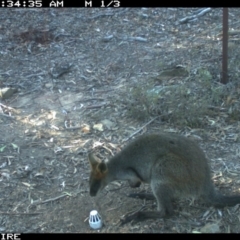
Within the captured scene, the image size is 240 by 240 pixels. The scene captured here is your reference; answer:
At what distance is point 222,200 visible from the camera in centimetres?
476

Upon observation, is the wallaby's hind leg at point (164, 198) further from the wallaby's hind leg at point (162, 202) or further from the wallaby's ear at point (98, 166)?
the wallaby's ear at point (98, 166)

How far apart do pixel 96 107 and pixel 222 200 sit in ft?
8.41

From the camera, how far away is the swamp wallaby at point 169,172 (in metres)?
4.69

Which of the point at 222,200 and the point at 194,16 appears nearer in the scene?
the point at 222,200

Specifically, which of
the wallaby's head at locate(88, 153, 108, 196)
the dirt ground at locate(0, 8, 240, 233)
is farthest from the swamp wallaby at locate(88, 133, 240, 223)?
the dirt ground at locate(0, 8, 240, 233)

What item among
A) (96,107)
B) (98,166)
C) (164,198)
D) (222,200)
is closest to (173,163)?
(164,198)

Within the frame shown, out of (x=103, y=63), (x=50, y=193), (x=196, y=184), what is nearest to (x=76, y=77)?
(x=103, y=63)

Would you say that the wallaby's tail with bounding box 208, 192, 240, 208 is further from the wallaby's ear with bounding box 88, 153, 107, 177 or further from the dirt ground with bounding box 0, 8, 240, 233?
the wallaby's ear with bounding box 88, 153, 107, 177

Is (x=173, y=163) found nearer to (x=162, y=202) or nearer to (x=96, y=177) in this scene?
(x=162, y=202)

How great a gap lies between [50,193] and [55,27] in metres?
4.62

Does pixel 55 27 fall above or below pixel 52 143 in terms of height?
above

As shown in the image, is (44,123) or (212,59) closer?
(44,123)

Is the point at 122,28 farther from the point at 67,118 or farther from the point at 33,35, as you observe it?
the point at 67,118

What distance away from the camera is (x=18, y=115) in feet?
22.4
